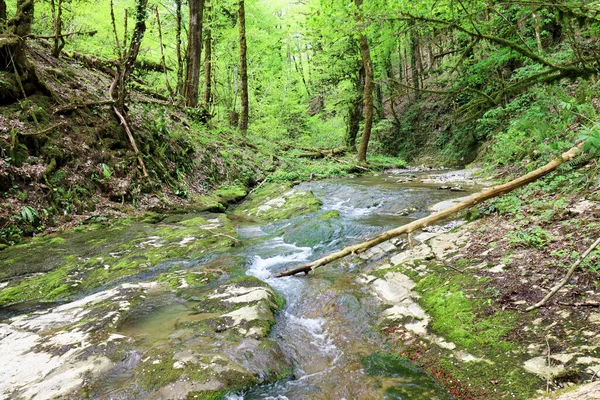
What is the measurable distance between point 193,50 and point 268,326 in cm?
1324

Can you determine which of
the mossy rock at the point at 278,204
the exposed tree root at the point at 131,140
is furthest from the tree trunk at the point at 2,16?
the mossy rock at the point at 278,204

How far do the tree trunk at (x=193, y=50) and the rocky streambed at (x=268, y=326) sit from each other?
385 inches

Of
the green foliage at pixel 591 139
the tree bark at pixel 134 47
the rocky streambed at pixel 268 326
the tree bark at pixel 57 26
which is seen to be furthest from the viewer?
the tree bark at pixel 134 47

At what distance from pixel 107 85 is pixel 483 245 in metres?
12.2

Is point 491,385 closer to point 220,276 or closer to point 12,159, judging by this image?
point 220,276

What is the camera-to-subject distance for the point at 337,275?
517cm

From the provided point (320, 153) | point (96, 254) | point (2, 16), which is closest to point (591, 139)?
point (96, 254)

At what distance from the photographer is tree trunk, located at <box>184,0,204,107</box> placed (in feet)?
44.2

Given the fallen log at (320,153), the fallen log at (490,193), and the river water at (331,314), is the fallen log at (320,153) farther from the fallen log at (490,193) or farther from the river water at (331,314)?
the fallen log at (490,193)

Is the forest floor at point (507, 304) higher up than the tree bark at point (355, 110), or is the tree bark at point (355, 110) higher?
the tree bark at point (355, 110)

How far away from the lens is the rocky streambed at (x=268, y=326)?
2.67 metres

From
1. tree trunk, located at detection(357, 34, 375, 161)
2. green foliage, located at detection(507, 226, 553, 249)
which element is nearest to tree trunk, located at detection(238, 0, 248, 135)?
tree trunk, located at detection(357, 34, 375, 161)

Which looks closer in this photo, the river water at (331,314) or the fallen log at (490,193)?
the river water at (331,314)

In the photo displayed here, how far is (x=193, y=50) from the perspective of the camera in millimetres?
13852
